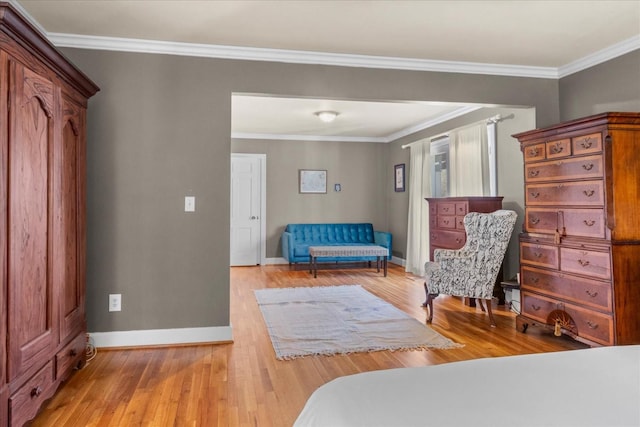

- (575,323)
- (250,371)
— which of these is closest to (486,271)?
(575,323)

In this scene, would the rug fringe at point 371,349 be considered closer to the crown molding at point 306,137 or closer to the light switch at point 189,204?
the light switch at point 189,204

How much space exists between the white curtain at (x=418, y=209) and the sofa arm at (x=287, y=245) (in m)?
1.97

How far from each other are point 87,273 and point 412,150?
17.0 ft

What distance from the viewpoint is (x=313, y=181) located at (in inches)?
315

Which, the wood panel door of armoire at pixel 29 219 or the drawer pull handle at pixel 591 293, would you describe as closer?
the wood panel door of armoire at pixel 29 219

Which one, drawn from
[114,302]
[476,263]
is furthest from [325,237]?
[114,302]

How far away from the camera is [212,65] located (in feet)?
11.3

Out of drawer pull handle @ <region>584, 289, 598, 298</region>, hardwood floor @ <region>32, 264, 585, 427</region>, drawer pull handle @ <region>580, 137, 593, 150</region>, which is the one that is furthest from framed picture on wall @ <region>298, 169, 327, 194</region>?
drawer pull handle @ <region>584, 289, 598, 298</region>

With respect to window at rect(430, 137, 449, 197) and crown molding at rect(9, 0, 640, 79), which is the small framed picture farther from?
crown molding at rect(9, 0, 640, 79)

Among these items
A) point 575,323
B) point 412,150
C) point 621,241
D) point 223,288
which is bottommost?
point 575,323

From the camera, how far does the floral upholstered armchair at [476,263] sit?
12.6ft

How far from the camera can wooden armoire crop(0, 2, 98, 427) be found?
1791 millimetres

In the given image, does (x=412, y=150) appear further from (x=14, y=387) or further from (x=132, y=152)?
(x=14, y=387)

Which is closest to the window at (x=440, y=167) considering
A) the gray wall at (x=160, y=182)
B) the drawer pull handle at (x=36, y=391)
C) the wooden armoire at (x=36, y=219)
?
the gray wall at (x=160, y=182)
